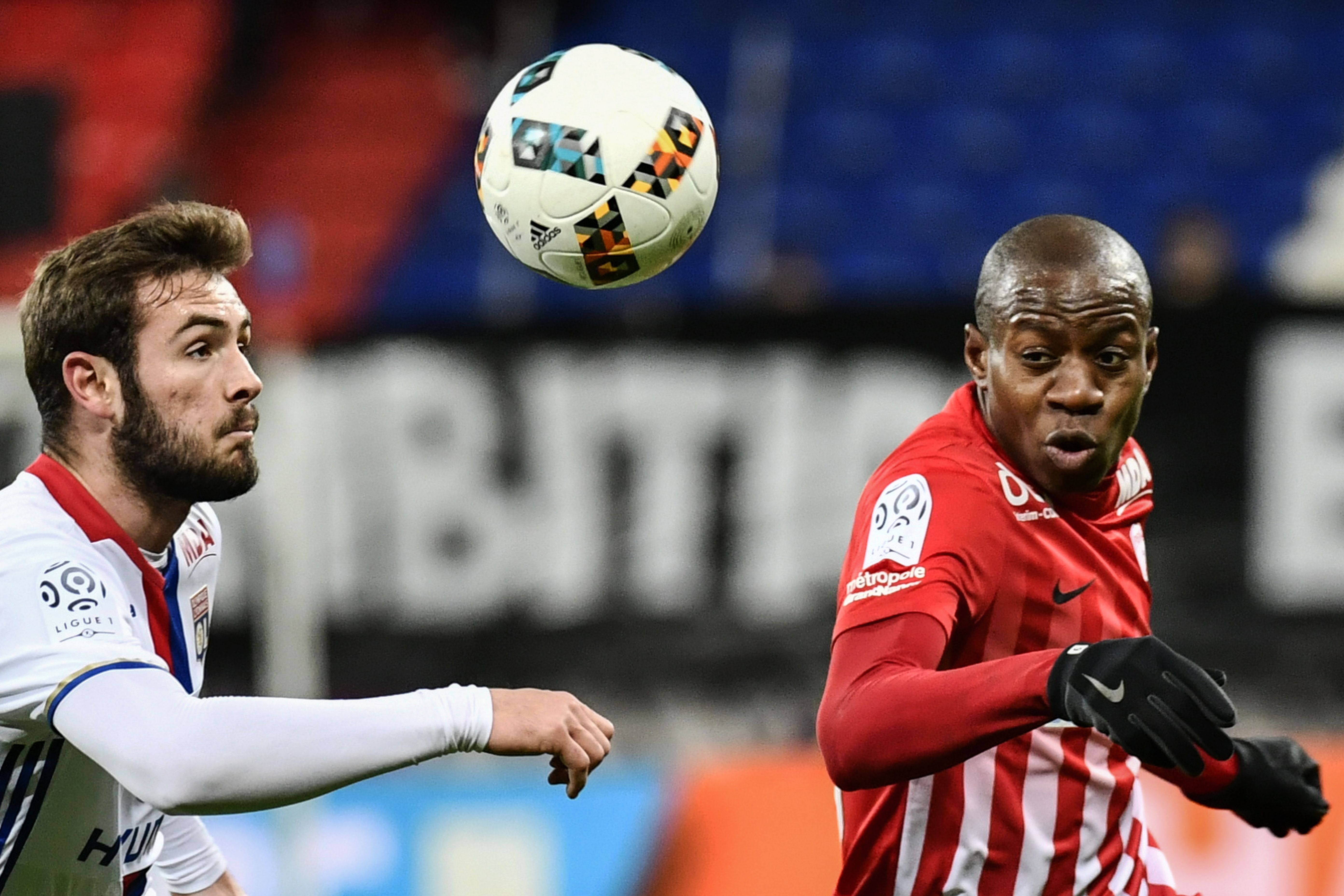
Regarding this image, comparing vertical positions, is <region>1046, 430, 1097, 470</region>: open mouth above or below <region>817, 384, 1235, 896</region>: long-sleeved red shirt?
above

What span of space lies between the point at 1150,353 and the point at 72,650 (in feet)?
7.19

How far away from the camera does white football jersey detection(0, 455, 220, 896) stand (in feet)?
10.00

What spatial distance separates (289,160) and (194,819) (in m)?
8.28

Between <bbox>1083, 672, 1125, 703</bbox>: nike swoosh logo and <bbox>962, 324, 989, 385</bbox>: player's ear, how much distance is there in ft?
3.19

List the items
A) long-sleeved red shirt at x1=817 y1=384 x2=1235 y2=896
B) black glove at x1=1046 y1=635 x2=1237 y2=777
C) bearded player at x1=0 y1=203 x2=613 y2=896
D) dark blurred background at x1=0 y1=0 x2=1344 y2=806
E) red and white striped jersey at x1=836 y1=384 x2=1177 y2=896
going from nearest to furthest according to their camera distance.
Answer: black glove at x1=1046 y1=635 x2=1237 y2=777, bearded player at x1=0 y1=203 x2=613 y2=896, long-sleeved red shirt at x1=817 y1=384 x2=1235 y2=896, red and white striped jersey at x1=836 y1=384 x2=1177 y2=896, dark blurred background at x1=0 y1=0 x2=1344 y2=806

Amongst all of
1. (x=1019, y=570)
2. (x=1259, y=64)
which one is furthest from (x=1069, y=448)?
(x=1259, y=64)

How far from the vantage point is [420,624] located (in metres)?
7.22

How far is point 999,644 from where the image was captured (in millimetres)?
3475

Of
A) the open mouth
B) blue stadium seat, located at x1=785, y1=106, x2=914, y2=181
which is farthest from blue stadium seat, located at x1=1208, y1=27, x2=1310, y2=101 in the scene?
the open mouth

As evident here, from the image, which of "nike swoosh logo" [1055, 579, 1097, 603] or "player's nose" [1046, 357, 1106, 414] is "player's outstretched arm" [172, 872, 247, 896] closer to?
"nike swoosh logo" [1055, 579, 1097, 603]

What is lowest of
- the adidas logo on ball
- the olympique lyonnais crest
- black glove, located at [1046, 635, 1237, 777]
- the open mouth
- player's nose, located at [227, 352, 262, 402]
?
the olympique lyonnais crest

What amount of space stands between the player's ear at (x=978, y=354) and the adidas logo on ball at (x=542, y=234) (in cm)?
90

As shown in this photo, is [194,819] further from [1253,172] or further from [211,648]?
[1253,172]

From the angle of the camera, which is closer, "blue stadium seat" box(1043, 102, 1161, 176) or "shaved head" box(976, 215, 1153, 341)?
"shaved head" box(976, 215, 1153, 341)
